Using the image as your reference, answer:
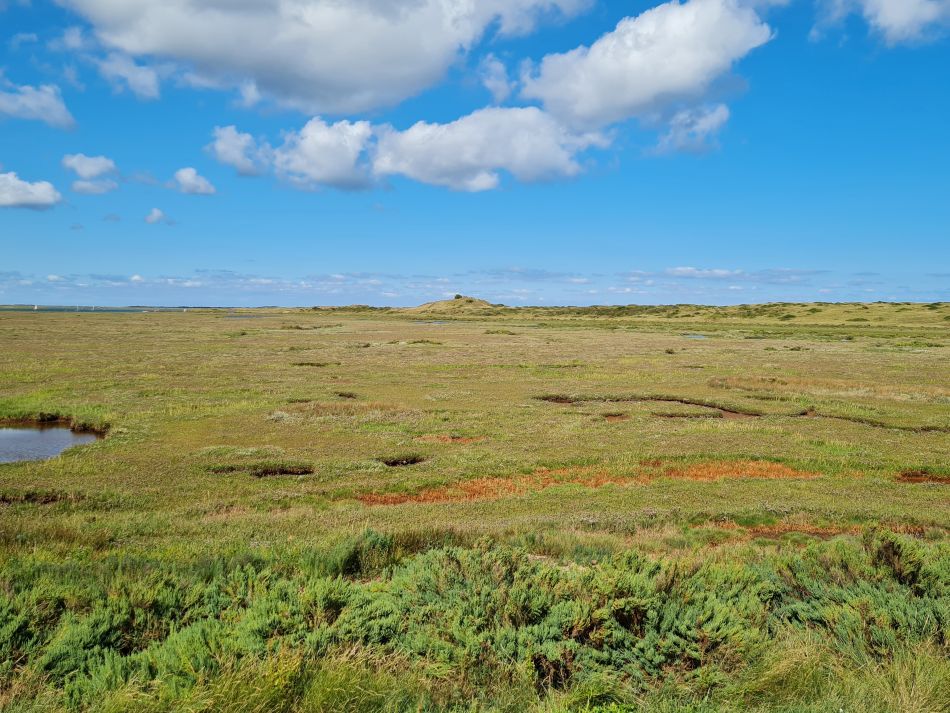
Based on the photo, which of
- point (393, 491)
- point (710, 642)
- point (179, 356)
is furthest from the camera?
point (179, 356)

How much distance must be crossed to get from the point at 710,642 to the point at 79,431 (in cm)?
2585

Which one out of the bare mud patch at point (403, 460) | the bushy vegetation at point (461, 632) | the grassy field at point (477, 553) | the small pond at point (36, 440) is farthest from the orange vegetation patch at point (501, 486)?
the small pond at point (36, 440)

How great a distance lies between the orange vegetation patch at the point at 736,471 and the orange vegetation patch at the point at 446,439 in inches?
293

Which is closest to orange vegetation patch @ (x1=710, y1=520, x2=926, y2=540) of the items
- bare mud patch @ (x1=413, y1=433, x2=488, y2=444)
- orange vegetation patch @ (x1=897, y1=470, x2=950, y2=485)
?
orange vegetation patch @ (x1=897, y1=470, x2=950, y2=485)

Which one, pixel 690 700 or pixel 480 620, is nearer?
pixel 690 700

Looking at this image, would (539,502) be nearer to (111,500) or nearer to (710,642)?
(710,642)

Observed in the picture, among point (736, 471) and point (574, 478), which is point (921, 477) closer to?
point (736, 471)

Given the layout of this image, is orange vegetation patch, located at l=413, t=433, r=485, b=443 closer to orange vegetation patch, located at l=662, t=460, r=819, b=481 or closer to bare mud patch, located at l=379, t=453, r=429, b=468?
bare mud patch, located at l=379, t=453, r=429, b=468

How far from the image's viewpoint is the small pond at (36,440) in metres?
19.8

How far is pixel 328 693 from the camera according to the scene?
488 centimetres

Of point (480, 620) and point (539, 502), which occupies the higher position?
point (480, 620)

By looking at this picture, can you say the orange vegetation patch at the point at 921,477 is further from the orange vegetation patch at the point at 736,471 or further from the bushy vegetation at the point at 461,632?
the bushy vegetation at the point at 461,632

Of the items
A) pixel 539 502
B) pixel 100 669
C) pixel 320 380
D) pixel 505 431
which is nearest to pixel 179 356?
pixel 320 380

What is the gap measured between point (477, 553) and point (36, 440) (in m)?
22.0
